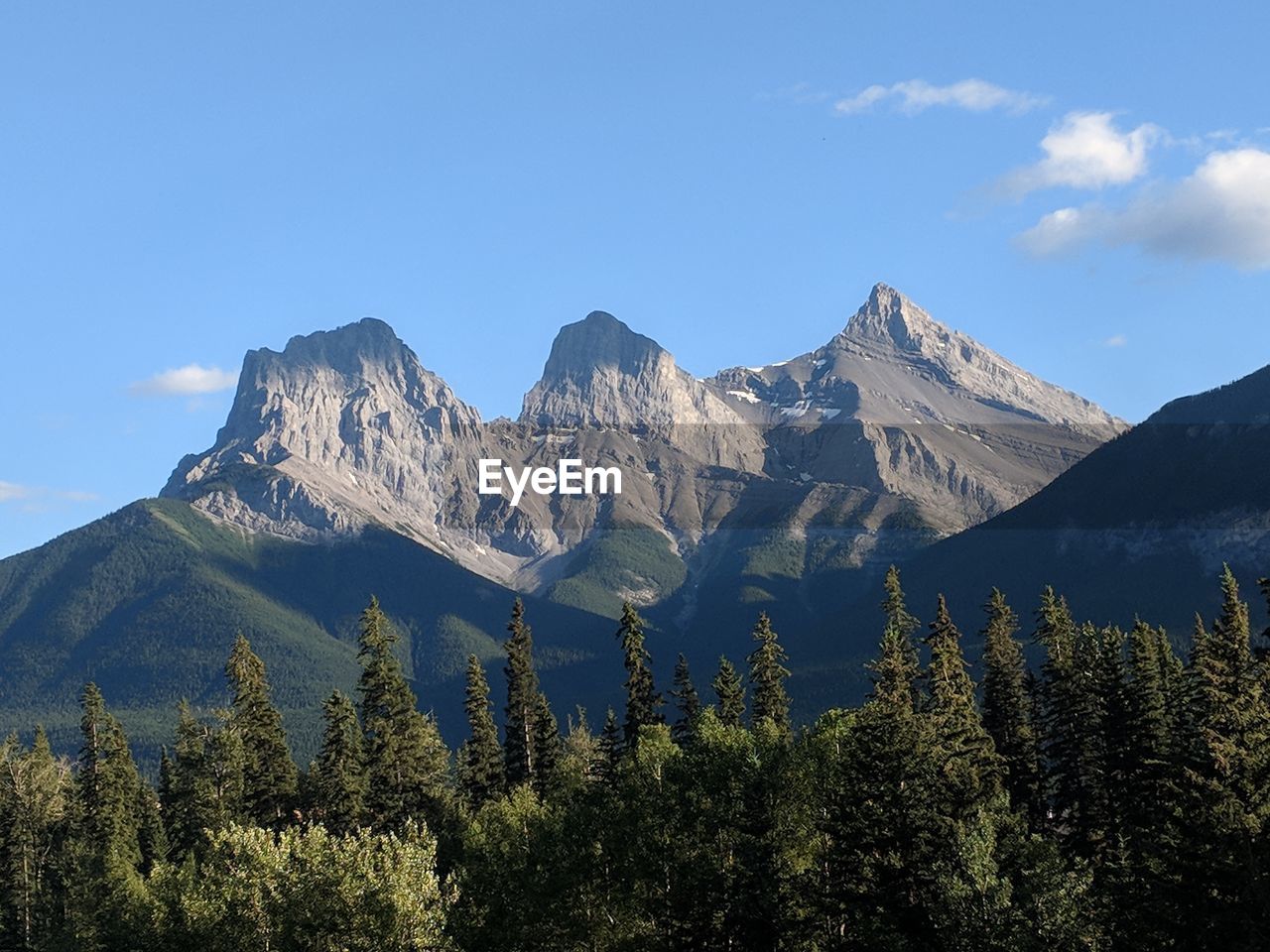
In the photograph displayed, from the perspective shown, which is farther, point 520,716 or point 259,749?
point 259,749

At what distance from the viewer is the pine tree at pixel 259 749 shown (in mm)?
114750

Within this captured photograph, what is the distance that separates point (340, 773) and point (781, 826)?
4400 centimetres

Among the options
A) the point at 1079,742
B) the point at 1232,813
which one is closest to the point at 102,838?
the point at 1079,742

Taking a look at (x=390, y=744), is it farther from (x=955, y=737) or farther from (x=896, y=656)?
(x=955, y=737)

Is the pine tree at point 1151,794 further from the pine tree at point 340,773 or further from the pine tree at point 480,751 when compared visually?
the pine tree at point 340,773

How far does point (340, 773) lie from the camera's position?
348 ft

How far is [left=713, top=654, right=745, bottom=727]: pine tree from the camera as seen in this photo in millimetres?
101750

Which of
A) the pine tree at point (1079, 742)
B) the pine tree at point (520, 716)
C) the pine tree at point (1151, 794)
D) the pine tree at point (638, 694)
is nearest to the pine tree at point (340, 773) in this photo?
the pine tree at point (520, 716)

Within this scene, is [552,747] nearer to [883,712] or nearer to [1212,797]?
[883,712]

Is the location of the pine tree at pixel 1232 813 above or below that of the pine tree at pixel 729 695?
below

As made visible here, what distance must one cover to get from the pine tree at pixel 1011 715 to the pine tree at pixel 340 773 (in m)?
41.9

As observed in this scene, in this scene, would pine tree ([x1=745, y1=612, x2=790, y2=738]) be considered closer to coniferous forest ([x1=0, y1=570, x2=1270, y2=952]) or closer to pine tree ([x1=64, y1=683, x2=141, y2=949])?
coniferous forest ([x1=0, y1=570, x2=1270, y2=952])

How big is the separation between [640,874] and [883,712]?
1446 centimetres

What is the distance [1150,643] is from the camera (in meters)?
96.4
